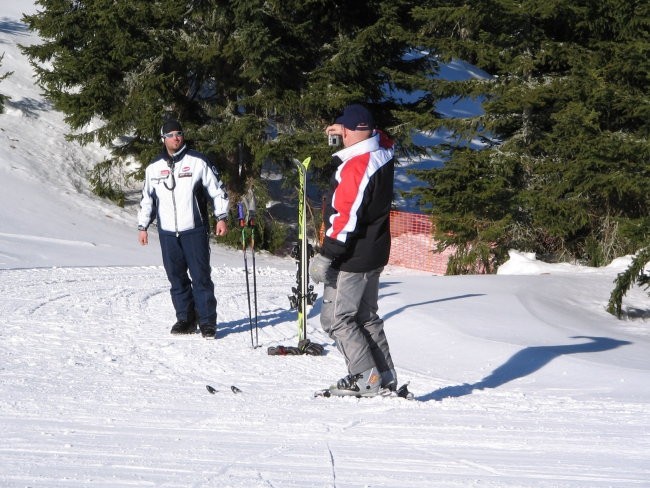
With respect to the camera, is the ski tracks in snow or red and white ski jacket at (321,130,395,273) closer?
the ski tracks in snow

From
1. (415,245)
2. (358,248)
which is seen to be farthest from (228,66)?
(358,248)

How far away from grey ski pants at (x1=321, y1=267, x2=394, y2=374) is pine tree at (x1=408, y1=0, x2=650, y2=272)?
9.95m

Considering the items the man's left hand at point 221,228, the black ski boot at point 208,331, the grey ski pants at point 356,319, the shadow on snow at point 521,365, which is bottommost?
the shadow on snow at point 521,365

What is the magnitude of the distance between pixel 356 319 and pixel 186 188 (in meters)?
2.95

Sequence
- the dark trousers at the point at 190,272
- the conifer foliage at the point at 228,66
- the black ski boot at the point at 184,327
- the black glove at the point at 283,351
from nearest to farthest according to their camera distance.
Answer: the black glove at the point at 283,351
the dark trousers at the point at 190,272
the black ski boot at the point at 184,327
the conifer foliage at the point at 228,66

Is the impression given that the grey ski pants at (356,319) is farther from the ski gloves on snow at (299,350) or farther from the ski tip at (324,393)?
the ski gloves on snow at (299,350)

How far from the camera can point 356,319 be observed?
18.3 feet

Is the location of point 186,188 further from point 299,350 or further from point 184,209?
point 299,350

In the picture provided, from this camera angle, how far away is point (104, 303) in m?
9.95

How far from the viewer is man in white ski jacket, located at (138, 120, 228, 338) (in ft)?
26.1

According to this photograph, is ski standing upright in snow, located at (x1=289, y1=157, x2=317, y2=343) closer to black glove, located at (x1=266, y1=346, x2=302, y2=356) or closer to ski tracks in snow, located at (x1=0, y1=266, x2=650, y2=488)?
black glove, located at (x1=266, y1=346, x2=302, y2=356)

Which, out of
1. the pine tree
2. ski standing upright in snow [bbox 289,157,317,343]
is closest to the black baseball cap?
ski standing upright in snow [bbox 289,157,317,343]

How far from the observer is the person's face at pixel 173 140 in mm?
7855

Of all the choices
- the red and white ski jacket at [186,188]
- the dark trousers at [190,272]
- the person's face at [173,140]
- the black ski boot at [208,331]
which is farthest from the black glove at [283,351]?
the person's face at [173,140]
